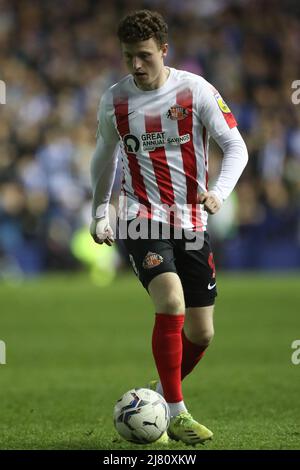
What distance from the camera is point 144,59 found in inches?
213

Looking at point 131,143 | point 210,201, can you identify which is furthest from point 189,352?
point 131,143

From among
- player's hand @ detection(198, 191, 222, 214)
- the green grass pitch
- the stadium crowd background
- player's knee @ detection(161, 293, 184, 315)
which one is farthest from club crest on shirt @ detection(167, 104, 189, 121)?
the stadium crowd background

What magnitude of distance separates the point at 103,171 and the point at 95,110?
12.2 metres

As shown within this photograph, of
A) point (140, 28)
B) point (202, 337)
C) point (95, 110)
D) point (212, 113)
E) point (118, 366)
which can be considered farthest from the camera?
point (95, 110)

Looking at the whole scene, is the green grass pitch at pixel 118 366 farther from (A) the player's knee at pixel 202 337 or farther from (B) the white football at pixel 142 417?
(A) the player's knee at pixel 202 337

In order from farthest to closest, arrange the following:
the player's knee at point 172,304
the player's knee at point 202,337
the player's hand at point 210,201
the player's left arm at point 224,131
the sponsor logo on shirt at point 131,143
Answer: the player's knee at point 202,337, the sponsor logo on shirt at point 131,143, the player's left arm at point 224,131, the player's knee at point 172,304, the player's hand at point 210,201

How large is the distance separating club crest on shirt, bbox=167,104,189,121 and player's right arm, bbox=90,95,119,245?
0.34 meters

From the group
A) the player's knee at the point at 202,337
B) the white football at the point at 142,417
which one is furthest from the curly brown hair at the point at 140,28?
the white football at the point at 142,417

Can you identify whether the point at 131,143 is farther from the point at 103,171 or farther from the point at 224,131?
the point at 224,131

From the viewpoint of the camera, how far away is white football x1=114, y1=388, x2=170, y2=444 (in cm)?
517

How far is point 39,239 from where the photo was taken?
16.6m

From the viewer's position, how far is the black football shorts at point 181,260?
5.44 metres

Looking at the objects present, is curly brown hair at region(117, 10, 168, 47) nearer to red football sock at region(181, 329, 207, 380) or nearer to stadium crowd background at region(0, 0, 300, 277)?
red football sock at region(181, 329, 207, 380)

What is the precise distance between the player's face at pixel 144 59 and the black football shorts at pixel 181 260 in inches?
30.5
